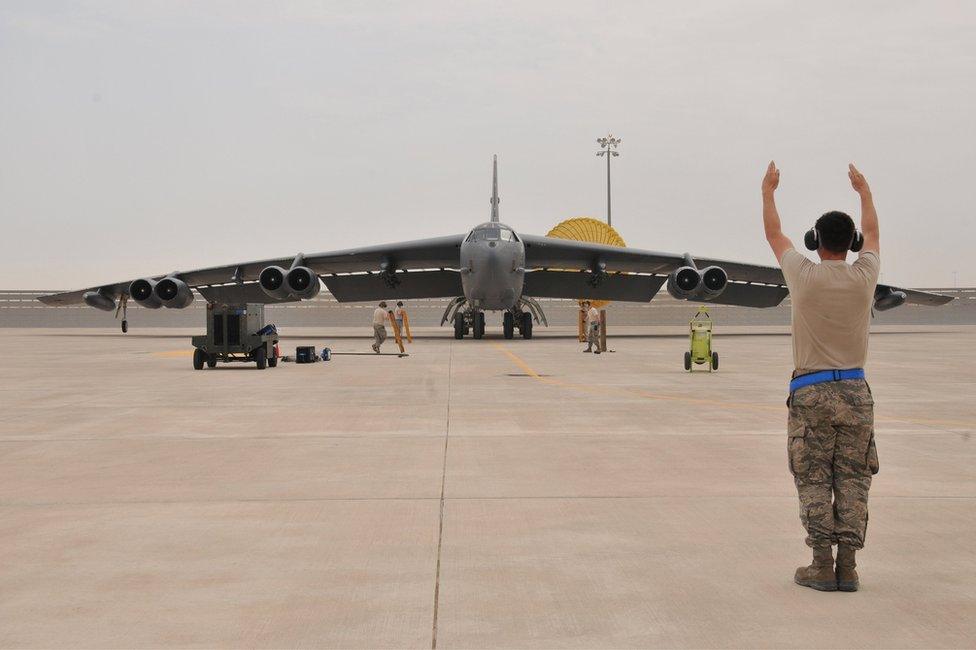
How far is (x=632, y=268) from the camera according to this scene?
4006 centimetres

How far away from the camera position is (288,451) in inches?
346

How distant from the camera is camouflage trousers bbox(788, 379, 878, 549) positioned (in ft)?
15.1

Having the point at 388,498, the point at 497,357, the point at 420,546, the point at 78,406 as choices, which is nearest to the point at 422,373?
the point at 497,357

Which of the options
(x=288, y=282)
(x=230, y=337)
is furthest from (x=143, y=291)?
(x=230, y=337)

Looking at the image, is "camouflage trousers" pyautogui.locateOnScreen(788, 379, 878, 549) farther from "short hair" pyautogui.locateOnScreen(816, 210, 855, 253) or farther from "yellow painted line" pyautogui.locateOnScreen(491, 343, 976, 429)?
"yellow painted line" pyautogui.locateOnScreen(491, 343, 976, 429)

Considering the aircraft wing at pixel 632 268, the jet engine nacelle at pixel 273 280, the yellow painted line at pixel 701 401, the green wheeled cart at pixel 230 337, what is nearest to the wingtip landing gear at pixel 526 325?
the aircraft wing at pixel 632 268

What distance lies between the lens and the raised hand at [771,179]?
5.07m

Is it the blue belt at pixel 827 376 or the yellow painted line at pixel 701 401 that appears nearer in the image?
the blue belt at pixel 827 376

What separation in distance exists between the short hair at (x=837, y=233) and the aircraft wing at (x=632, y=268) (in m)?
30.4

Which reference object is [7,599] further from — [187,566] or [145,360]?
[145,360]

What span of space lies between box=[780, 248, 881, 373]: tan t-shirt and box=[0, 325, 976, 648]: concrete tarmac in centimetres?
102

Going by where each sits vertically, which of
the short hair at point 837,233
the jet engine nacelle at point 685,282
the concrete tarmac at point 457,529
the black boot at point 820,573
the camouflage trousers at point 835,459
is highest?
the jet engine nacelle at point 685,282

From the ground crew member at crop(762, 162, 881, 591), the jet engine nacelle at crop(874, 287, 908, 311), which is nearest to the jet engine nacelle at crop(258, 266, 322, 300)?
the jet engine nacelle at crop(874, 287, 908, 311)

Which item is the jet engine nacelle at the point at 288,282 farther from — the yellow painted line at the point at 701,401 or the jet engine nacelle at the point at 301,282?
the yellow painted line at the point at 701,401
